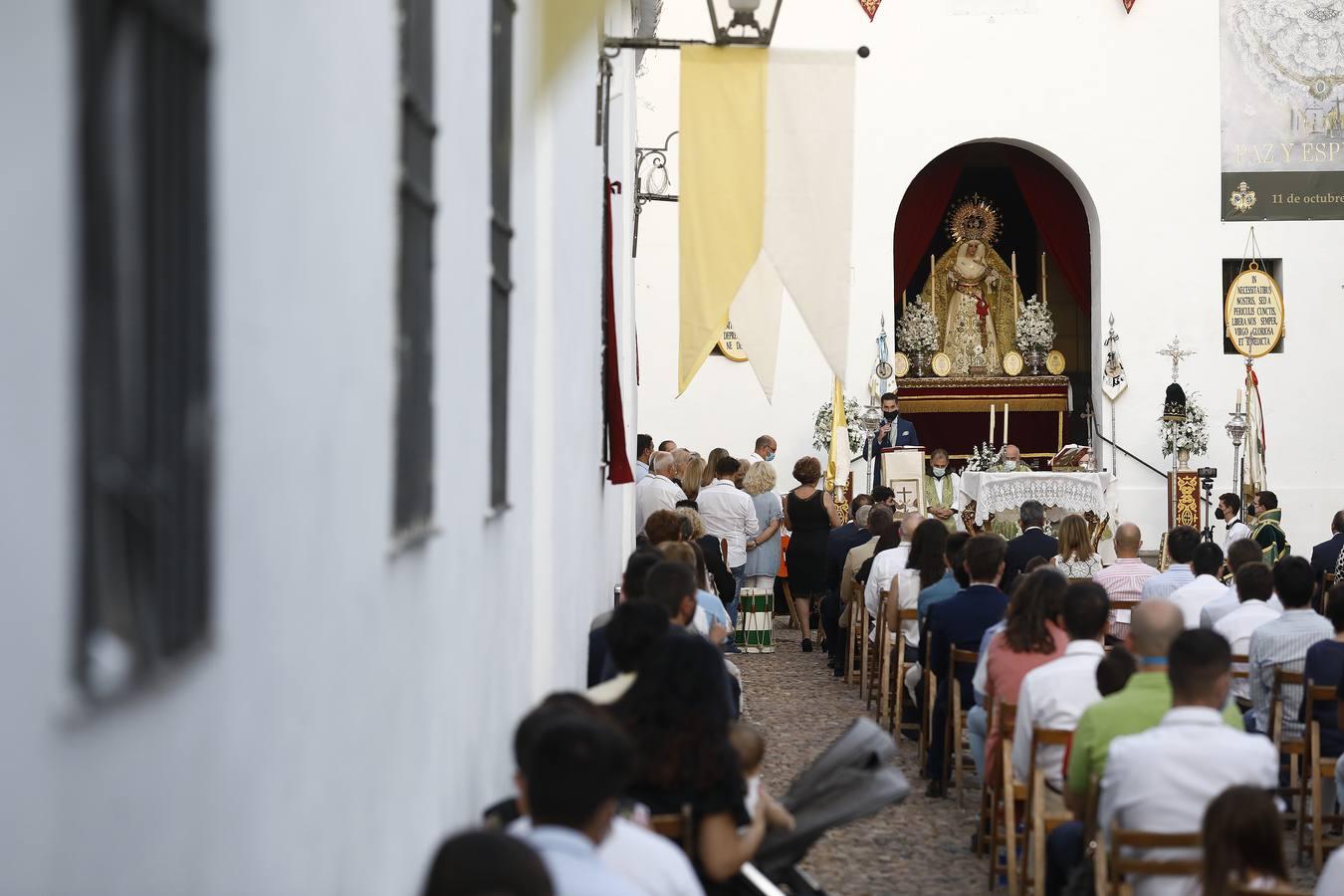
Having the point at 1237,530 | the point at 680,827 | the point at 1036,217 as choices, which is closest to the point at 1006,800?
the point at 680,827

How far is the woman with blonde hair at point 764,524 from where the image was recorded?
13062 mm

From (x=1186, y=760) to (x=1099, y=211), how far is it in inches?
701

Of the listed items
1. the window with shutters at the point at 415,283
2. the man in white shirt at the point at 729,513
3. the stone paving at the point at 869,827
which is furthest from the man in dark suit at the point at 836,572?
the window with shutters at the point at 415,283

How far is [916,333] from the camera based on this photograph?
75.2 ft

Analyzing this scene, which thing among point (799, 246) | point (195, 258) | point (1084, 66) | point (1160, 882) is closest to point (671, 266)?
point (1084, 66)

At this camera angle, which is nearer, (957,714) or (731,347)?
(957,714)

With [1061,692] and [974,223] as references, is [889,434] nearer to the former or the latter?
[974,223]

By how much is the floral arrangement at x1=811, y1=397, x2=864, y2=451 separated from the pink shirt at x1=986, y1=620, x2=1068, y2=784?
1356 centimetres

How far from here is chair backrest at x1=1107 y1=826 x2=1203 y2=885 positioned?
4207mm

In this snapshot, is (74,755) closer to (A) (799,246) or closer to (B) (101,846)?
(B) (101,846)

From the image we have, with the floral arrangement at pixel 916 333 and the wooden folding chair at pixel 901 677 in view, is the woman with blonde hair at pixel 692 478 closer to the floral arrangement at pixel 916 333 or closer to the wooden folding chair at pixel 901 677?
the wooden folding chair at pixel 901 677

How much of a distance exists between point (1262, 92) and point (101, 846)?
21914 mm

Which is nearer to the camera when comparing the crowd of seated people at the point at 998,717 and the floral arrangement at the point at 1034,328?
the crowd of seated people at the point at 998,717

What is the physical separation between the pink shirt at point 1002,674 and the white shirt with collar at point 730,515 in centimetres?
556
